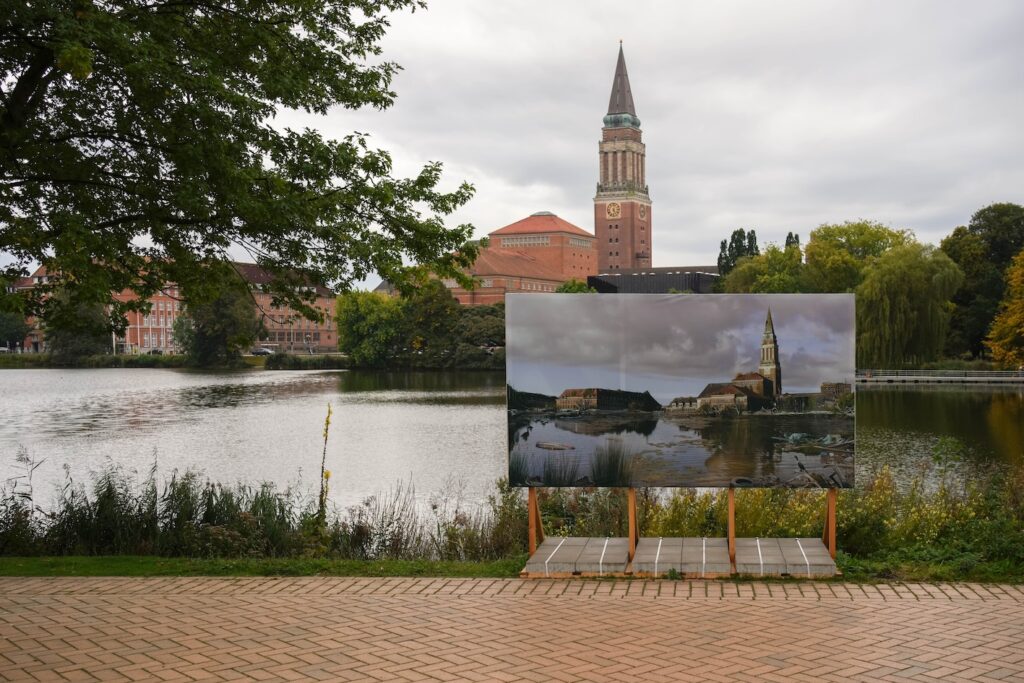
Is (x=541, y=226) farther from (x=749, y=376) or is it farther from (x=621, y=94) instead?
(x=749, y=376)

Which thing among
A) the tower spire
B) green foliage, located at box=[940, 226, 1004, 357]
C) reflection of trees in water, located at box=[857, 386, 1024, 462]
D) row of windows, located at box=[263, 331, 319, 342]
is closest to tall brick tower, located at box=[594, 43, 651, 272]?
the tower spire

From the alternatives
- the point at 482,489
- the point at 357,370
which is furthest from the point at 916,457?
the point at 357,370

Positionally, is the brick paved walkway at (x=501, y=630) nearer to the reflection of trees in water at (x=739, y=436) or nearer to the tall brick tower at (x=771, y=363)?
the reflection of trees in water at (x=739, y=436)

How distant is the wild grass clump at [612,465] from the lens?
357 inches

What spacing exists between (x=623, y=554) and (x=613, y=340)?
6.18 feet

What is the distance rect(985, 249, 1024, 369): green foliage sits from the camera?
59.9 metres

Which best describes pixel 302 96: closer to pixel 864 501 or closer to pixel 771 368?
pixel 771 368

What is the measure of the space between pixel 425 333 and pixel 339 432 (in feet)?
184

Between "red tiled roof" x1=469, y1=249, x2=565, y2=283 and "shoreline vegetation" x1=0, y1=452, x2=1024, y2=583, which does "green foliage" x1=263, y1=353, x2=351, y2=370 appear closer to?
"red tiled roof" x1=469, y1=249, x2=565, y2=283

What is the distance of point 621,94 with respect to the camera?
18900 centimetres

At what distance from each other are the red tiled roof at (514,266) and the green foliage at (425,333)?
51.3 meters

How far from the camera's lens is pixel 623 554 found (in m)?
9.22

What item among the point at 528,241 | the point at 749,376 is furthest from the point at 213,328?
the point at 528,241

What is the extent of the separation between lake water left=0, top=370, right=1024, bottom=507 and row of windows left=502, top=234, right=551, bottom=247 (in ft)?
386
